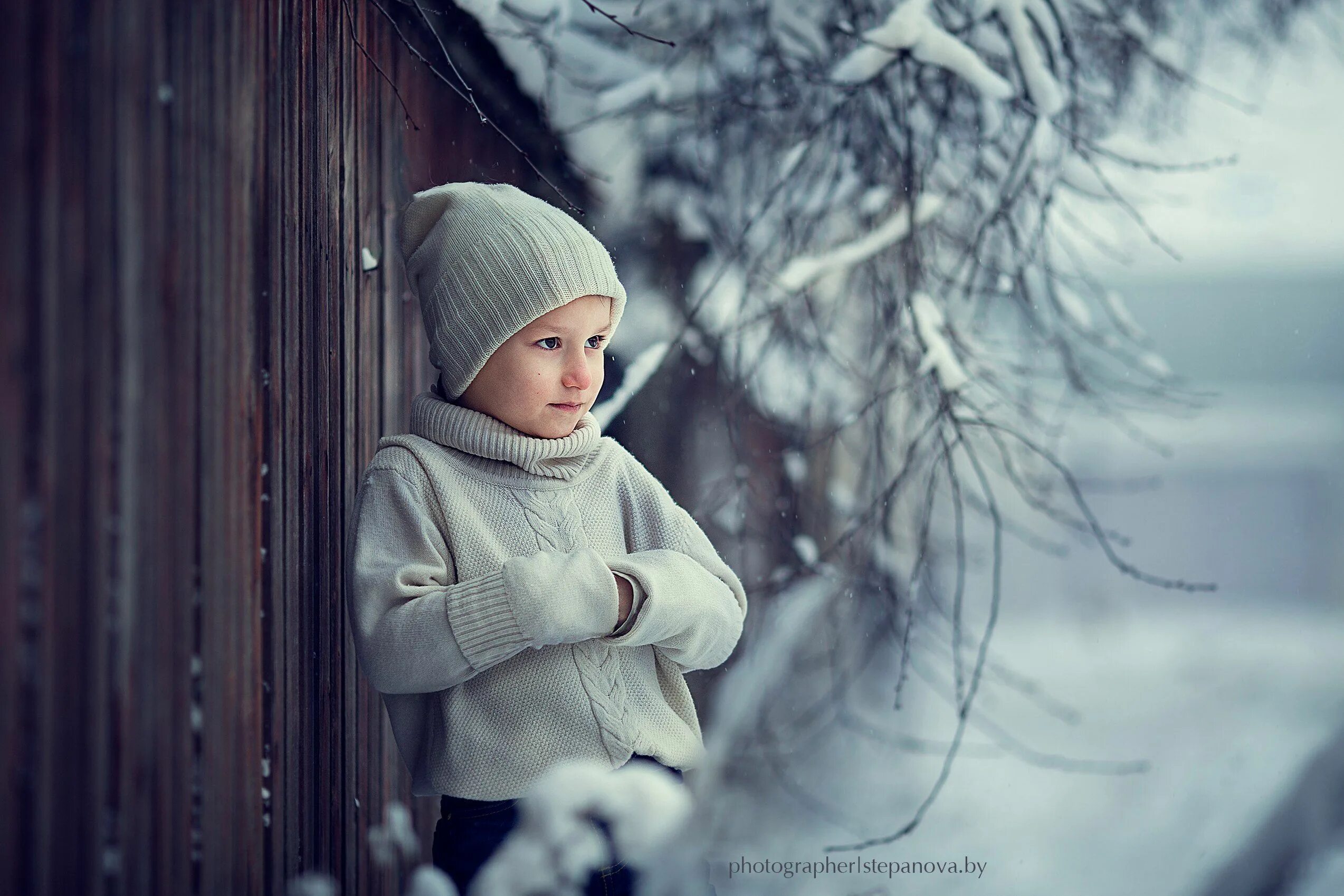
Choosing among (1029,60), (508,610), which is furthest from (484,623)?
(1029,60)

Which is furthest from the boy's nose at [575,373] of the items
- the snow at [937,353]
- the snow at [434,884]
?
the snow at [937,353]

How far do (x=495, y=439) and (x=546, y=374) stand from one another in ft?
0.24

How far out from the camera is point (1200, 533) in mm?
1878

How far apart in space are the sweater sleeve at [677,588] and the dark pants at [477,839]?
0.13m

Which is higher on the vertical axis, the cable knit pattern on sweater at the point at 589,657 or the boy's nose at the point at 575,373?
the boy's nose at the point at 575,373

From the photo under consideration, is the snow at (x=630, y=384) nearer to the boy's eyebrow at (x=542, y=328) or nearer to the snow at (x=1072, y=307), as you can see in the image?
the boy's eyebrow at (x=542, y=328)

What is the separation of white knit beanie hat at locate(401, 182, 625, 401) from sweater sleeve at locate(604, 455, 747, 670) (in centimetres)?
20

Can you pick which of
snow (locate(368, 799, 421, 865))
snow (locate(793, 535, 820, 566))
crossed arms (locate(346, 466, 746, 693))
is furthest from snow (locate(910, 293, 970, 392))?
snow (locate(368, 799, 421, 865))

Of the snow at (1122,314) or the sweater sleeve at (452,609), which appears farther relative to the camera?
the snow at (1122,314)

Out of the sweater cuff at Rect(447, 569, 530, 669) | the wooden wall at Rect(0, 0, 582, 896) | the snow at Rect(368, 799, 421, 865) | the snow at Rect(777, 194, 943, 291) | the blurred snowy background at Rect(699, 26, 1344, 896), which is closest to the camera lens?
the wooden wall at Rect(0, 0, 582, 896)

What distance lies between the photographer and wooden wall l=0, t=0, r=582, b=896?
0.55 m

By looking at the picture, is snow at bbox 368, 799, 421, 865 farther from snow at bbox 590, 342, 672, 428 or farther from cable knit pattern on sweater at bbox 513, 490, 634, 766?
snow at bbox 590, 342, 672, 428

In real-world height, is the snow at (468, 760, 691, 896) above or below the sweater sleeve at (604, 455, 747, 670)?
below

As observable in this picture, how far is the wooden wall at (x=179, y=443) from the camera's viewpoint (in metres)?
0.55
